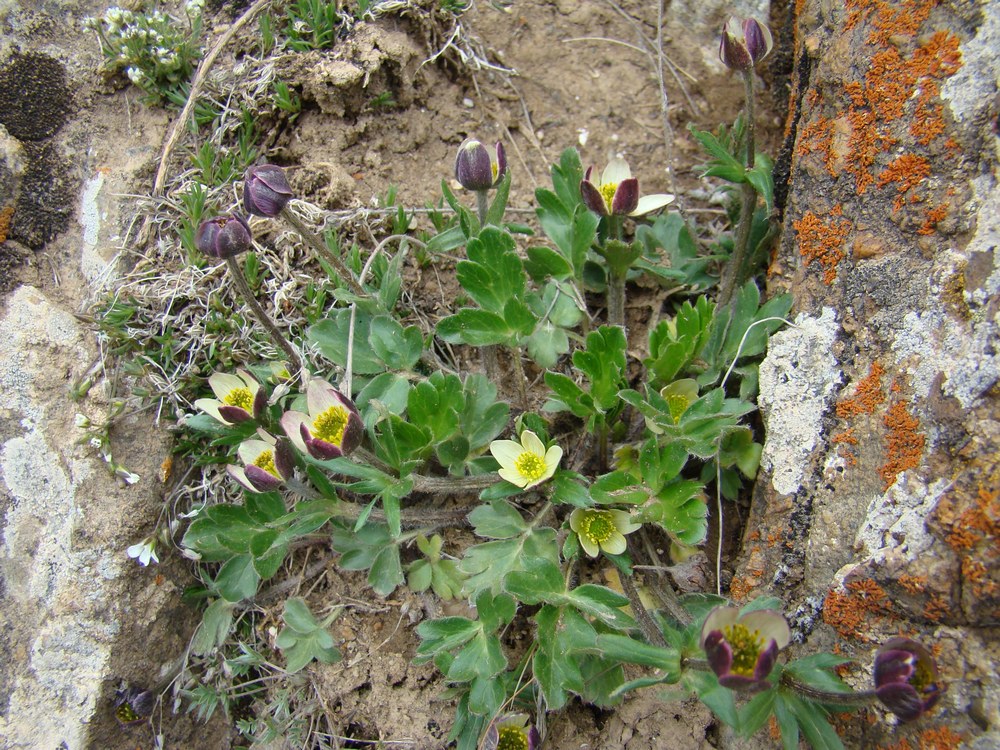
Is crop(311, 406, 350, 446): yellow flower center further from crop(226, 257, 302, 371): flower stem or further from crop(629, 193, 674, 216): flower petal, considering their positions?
crop(629, 193, 674, 216): flower petal

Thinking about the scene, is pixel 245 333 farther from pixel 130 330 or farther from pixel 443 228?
pixel 443 228

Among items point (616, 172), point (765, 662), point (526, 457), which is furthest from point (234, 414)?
point (765, 662)

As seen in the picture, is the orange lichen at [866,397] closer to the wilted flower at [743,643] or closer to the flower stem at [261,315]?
the wilted flower at [743,643]

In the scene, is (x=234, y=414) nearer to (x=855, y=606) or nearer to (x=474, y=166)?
(x=474, y=166)

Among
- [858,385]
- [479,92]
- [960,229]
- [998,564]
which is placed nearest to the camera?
[998,564]

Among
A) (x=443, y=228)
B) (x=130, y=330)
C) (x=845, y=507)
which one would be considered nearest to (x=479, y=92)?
(x=443, y=228)

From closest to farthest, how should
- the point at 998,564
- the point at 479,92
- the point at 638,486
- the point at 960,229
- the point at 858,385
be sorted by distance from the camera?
the point at 998,564 → the point at 960,229 → the point at 858,385 → the point at 638,486 → the point at 479,92

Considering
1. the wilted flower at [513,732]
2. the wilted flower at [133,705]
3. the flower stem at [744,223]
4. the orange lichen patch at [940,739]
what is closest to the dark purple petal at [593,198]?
the flower stem at [744,223]

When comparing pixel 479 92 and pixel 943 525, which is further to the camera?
pixel 479 92
